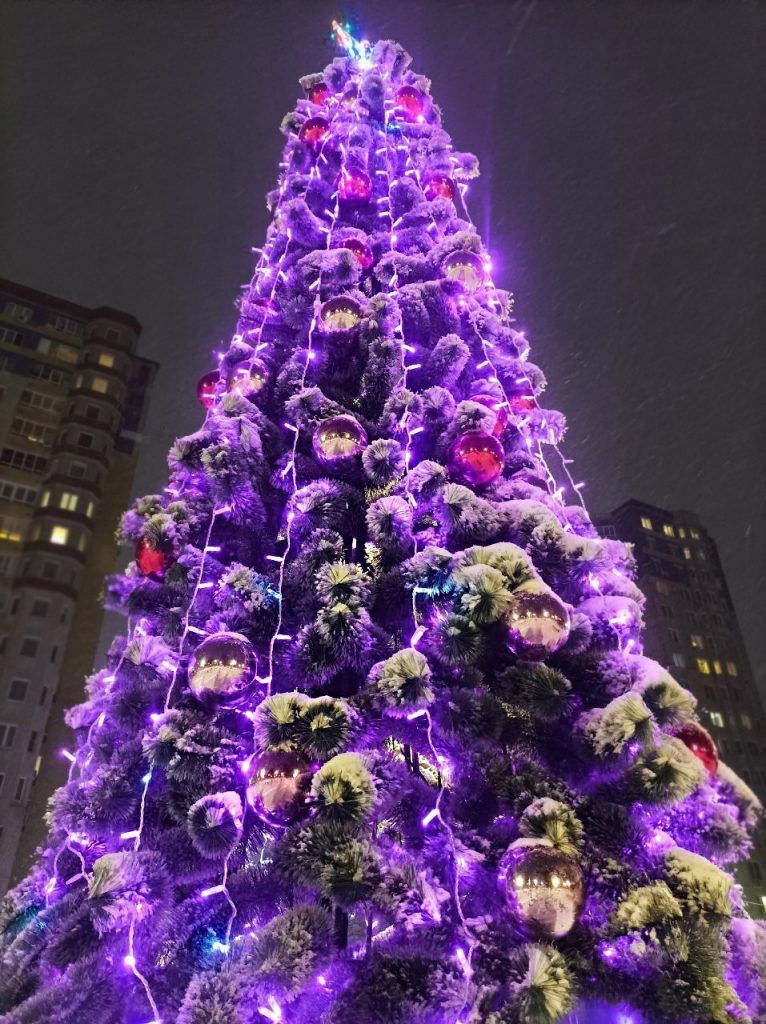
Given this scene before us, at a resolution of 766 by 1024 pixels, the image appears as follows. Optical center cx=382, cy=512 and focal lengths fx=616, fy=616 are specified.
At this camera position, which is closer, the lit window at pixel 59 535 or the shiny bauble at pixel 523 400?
the shiny bauble at pixel 523 400

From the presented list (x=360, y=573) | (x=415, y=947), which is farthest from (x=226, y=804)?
(x=360, y=573)

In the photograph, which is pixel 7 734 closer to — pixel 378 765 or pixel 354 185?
pixel 354 185

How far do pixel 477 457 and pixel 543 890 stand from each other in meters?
1.69

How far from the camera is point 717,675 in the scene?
3192 cm

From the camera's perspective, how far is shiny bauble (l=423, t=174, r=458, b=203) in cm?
460

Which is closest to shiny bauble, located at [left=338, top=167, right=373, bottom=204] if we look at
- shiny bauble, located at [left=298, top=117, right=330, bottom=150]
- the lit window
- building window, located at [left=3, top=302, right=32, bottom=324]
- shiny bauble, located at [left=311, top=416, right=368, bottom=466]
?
shiny bauble, located at [left=298, top=117, right=330, bottom=150]

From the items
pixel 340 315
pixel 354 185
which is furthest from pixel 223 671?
pixel 354 185

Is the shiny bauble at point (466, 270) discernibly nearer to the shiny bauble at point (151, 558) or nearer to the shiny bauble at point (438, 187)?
the shiny bauble at point (438, 187)

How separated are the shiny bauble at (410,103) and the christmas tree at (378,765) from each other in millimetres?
2784

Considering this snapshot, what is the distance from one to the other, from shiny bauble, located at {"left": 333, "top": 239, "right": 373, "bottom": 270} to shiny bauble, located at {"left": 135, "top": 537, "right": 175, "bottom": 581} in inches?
82.8

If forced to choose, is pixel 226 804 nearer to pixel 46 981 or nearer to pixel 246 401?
pixel 46 981

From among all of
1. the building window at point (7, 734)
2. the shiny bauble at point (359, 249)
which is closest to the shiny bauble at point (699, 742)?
the shiny bauble at point (359, 249)

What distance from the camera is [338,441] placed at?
282 cm

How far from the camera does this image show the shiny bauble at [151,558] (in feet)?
9.58
